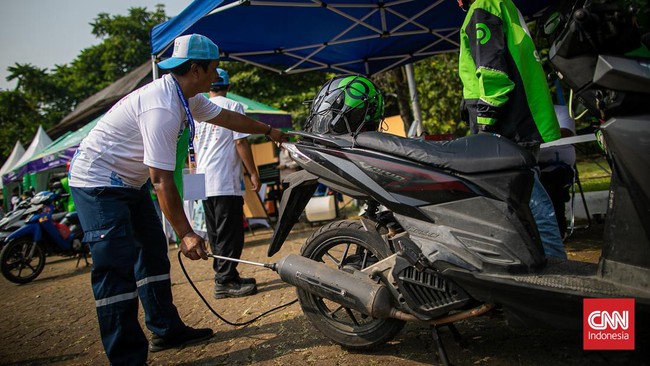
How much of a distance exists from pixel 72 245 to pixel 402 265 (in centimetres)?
687

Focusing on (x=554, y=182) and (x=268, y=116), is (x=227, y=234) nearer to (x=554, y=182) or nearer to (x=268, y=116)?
(x=554, y=182)

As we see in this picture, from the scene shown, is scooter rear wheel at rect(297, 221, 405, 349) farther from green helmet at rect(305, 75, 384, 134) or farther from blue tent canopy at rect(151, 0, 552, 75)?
blue tent canopy at rect(151, 0, 552, 75)

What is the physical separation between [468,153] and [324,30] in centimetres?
394

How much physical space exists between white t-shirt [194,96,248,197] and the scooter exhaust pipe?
5.22 ft

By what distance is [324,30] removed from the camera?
5.36m

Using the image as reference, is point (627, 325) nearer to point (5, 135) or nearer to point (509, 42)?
point (509, 42)

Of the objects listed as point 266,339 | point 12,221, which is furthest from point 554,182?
point 12,221

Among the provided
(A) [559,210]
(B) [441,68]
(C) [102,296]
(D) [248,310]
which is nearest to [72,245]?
(D) [248,310]

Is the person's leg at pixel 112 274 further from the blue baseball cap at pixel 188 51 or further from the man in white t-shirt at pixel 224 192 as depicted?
the man in white t-shirt at pixel 224 192

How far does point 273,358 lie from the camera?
7.95 ft

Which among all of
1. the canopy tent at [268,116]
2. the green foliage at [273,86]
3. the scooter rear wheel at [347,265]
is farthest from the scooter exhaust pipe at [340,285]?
the green foliage at [273,86]

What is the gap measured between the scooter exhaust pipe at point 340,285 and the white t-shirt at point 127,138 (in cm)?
85

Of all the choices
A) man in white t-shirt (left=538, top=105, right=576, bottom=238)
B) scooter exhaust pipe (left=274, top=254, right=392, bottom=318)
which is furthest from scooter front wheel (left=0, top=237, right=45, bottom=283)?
man in white t-shirt (left=538, top=105, right=576, bottom=238)

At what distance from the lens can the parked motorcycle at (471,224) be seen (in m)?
1.64
